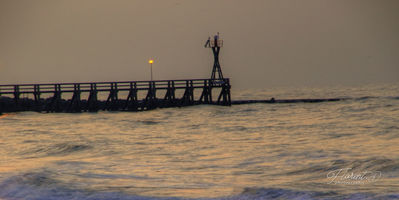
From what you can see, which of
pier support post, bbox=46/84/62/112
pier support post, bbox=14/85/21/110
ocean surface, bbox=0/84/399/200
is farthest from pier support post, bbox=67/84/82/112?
ocean surface, bbox=0/84/399/200

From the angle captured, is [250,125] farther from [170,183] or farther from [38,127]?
[170,183]

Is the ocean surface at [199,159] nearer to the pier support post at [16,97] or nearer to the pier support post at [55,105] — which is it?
the pier support post at [16,97]

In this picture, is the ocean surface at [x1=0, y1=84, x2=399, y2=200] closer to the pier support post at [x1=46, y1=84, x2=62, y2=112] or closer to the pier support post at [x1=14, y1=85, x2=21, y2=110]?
the pier support post at [x1=14, y1=85, x2=21, y2=110]

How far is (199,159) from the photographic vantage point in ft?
68.4

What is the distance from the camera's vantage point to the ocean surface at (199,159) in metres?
14.1

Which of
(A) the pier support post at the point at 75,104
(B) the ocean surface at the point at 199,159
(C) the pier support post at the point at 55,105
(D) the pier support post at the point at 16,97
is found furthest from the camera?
(C) the pier support post at the point at 55,105

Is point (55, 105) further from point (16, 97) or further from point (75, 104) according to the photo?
point (16, 97)

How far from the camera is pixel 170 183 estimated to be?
15.6 meters

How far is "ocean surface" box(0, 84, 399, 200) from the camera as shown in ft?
46.4

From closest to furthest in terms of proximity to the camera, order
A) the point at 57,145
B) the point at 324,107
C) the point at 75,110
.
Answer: the point at 57,145 → the point at 75,110 → the point at 324,107

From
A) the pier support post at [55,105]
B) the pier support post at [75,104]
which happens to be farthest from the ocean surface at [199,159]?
the pier support post at [75,104]

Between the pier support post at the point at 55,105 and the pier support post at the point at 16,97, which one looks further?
the pier support post at the point at 55,105

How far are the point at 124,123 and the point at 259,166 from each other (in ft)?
71.0

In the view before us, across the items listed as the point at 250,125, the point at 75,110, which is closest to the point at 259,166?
the point at 250,125
